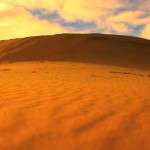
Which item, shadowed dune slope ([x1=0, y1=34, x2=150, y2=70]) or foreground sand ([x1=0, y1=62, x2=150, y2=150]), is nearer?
foreground sand ([x1=0, y1=62, x2=150, y2=150])

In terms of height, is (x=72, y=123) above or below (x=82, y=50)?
above

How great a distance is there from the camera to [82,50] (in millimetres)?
31453

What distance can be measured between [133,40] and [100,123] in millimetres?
35381

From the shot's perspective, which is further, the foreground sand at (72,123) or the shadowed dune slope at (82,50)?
the shadowed dune slope at (82,50)

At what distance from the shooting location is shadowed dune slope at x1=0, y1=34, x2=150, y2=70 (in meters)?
28.1

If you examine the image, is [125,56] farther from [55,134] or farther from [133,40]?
[55,134]

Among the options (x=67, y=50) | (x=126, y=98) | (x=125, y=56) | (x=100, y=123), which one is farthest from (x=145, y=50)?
(x=100, y=123)

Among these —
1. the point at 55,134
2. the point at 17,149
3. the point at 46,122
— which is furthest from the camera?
the point at 46,122

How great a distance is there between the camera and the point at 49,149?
3.48 m

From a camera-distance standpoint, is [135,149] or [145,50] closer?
[135,149]

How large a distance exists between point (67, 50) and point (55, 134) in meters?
27.6

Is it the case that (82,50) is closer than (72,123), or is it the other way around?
(72,123)

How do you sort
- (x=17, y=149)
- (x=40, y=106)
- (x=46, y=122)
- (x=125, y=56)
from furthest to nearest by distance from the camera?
(x=125, y=56), (x=40, y=106), (x=46, y=122), (x=17, y=149)

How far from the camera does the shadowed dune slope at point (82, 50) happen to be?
1107 inches
